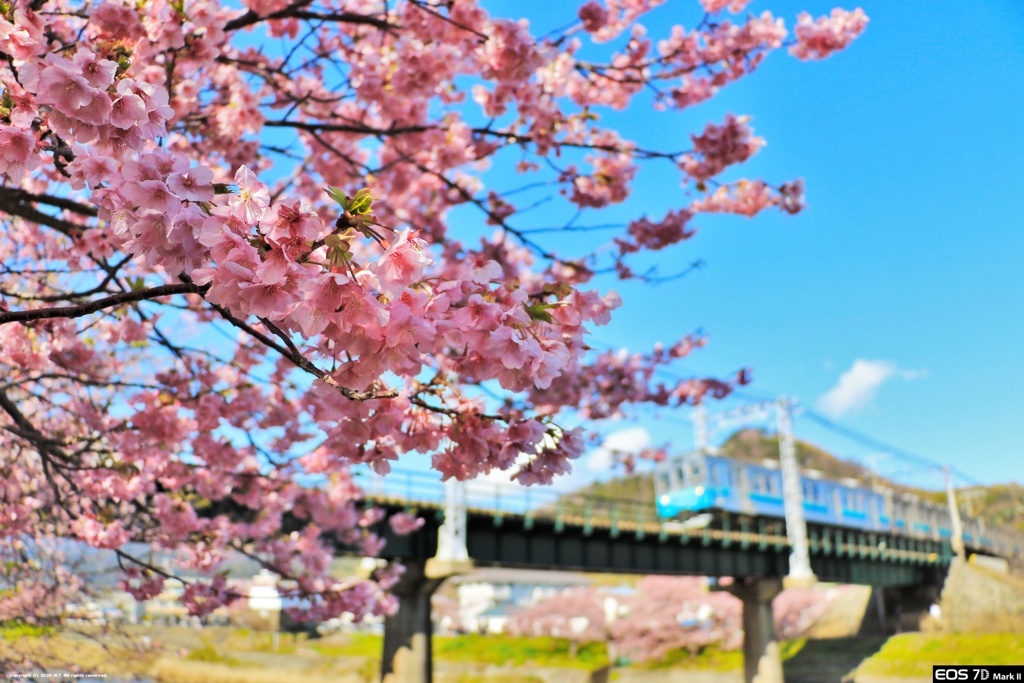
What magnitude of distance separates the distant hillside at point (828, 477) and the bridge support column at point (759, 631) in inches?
666

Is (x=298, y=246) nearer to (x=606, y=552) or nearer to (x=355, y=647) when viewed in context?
(x=606, y=552)

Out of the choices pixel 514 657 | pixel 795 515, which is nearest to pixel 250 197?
pixel 795 515

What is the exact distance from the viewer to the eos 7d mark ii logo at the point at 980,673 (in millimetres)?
17516

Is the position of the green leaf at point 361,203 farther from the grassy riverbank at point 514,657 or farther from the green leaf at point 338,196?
the grassy riverbank at point 514,657

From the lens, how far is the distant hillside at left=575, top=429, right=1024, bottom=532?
2320 inches

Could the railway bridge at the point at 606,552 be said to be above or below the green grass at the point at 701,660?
above

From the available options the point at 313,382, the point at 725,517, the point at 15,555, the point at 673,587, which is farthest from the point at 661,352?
the point at 673,587

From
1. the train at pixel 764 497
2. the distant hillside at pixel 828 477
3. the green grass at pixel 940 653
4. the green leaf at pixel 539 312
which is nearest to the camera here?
the green leaf at pixel 539 312

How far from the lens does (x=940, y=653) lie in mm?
28953

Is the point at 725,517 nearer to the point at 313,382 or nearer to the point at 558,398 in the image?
the point at 558,398

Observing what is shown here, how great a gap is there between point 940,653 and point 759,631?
9.52 m

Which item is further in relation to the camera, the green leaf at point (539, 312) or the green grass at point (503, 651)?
the green grass at point (503, 651)

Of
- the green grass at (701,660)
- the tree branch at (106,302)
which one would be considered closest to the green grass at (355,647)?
the green grass at (701,660)

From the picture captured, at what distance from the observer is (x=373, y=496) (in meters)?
16.0
